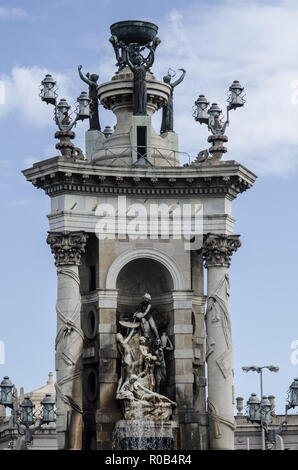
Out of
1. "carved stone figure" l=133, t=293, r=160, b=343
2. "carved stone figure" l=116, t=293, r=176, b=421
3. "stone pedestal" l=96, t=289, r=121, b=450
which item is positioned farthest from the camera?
"carved stone figure" l=133, t=293, r=160, b=343

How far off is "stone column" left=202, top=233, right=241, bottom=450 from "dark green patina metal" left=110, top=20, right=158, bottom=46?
7.29 m

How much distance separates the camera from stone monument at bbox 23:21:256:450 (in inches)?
2259

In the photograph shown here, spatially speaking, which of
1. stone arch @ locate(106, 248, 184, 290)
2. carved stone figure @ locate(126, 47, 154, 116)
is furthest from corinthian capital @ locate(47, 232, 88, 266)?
carved stone figure @ locate(126, 47, 154, 116)

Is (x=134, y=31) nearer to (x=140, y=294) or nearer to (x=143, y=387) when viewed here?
(x=140, y=294)

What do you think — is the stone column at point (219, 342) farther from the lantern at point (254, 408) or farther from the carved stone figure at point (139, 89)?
the carved stone figure at point (139, 89)

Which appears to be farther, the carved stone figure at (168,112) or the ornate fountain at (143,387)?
the carved stone figure at (168,112)

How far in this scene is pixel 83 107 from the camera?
59.5m

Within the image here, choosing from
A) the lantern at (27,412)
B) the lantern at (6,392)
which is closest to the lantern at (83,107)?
the lantern at (6,392)

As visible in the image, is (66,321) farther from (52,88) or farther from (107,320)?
(52,88)

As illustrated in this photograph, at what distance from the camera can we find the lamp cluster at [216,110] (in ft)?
197

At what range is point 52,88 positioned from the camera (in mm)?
60000

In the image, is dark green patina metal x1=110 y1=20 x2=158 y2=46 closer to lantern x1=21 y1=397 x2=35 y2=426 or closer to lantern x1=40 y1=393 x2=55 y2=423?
lantern x1=40 y1=393 x2=55 y2=423

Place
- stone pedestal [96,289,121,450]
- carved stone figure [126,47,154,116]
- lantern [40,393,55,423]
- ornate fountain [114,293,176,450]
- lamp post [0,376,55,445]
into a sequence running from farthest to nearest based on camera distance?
lantern [40,393,55,423], lamp post [0,376,55,445], carved stone figure [126,47,154,116], stone pedestal [96,289,121,450], ornate fountain [114,293,176,450]

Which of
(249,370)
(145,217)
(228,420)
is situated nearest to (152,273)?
(145,217)
